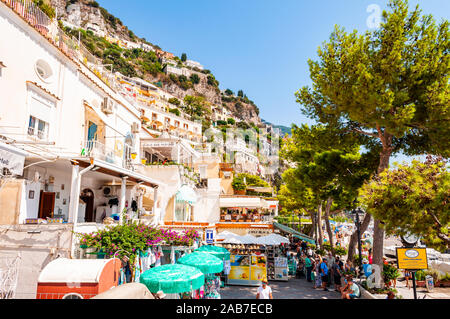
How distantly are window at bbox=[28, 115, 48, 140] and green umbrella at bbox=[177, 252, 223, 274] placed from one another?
298 inches

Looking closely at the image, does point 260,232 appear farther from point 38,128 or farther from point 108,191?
point 38,128

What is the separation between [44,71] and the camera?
1197 cm

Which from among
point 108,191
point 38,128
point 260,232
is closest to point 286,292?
point 260,232

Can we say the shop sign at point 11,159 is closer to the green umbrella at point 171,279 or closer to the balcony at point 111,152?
the green umbrella at point 171,279

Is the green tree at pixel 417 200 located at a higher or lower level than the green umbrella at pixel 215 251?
higher

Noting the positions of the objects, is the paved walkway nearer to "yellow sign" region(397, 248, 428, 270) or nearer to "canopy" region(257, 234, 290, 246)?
"canopy" region(257, 234, 290, 246)

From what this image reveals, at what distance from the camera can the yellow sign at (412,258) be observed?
26.8 feet

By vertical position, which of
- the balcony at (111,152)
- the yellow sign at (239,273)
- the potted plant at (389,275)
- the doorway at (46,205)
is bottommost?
the yellow sign at (239,273)

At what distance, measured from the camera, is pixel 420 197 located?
744 cm

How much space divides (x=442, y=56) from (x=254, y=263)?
1213cm

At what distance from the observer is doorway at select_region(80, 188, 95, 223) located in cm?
1511

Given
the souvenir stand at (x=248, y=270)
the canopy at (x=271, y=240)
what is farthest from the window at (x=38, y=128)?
the canopy at (x=271, y=240)

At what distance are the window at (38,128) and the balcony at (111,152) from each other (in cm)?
234
